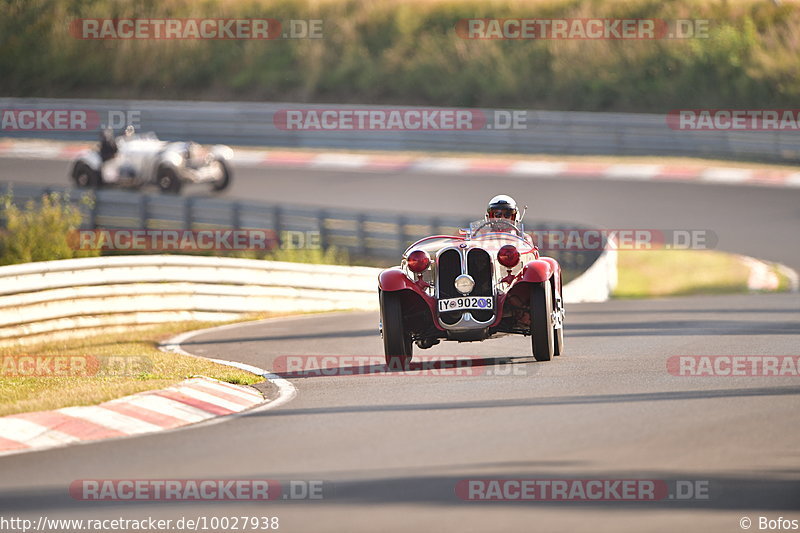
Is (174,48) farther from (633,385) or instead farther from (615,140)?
(633,385)

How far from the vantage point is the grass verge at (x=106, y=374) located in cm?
962

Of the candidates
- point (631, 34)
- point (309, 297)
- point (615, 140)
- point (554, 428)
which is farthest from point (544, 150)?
point (554, 428)

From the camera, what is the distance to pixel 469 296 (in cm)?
1097

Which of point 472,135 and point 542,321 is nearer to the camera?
point 542,321

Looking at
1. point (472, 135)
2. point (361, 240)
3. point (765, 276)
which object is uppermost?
point (472, 135)

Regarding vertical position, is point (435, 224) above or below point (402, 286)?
above

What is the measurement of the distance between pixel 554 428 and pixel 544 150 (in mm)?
26248

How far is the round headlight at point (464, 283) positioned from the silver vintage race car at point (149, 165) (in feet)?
52.2

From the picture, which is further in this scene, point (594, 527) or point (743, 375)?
point (743, 375)

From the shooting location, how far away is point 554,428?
8.20 m

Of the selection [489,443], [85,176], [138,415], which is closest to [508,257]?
[489,443]

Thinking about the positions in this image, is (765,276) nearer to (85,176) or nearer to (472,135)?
(472,135)

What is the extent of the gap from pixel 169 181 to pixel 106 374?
14.9 meters

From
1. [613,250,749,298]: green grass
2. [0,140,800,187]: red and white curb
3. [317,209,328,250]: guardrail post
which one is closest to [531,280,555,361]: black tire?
[613,250,749,298]: green grass
